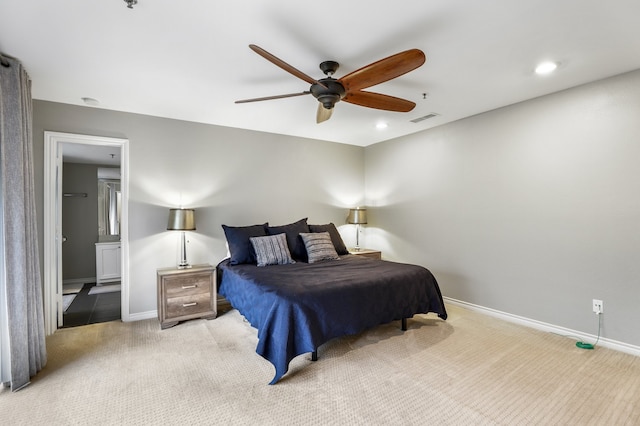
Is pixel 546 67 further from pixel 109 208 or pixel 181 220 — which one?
pixel 109 208

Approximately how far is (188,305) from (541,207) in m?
4.02

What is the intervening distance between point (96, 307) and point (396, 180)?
4729 millimetres

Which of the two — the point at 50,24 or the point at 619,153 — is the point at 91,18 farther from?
the point at 619,153

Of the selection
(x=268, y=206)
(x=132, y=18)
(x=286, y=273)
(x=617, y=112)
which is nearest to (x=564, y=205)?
(x=617, y=112)

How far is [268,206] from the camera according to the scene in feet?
15.6

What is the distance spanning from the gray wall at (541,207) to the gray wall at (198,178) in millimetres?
1687

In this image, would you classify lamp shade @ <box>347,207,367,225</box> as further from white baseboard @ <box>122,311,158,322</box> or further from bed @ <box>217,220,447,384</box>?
white baseboard @ <box>122,311,158,322</box>

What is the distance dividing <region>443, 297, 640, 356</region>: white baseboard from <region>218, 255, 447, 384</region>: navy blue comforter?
0.85m

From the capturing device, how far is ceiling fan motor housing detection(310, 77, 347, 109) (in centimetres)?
236

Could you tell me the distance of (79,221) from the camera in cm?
591

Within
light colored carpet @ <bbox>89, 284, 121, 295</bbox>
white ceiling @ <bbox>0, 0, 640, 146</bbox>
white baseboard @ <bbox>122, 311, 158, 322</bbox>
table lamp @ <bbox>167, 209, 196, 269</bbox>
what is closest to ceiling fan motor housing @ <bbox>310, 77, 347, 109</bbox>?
white ceiling @ <bbox>0, 0, 640, 146</bbox>

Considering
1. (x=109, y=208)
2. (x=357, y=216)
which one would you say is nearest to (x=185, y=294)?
(x=357, y=216)

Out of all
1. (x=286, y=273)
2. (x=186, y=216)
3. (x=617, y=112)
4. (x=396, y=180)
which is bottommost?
(x=286, y=273)

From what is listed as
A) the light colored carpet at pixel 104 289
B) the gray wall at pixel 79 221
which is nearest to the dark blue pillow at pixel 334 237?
the light colored carpet at pixel 104 289
